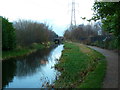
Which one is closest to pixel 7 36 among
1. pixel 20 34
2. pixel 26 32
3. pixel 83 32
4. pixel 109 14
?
pixel 20 34

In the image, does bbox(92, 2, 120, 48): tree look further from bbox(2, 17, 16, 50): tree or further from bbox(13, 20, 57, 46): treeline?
bbox(13, 20, 57, 46): treeline

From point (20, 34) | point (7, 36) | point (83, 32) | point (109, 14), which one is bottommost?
point (7, 36)

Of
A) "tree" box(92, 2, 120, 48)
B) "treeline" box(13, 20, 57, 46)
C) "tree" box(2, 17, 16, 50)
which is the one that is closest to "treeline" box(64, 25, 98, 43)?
"treeline" box(13, 20, 57, 46)

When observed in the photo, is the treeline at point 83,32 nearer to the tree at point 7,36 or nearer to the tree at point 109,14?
the tree at point 7,36

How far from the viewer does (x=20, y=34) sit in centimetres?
3500

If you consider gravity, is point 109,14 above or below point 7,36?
above

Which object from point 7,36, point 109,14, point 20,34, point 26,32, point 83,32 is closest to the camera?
point 109,14

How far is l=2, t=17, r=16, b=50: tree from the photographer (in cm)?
2536

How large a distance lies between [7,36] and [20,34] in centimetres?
912

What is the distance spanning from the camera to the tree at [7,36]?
998 inches

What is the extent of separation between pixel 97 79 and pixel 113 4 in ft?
11.8

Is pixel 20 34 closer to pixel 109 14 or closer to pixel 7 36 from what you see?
pixel 7 36

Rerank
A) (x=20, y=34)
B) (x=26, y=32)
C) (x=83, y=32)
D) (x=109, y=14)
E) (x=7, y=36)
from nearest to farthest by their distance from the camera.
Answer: (x=109, y=14), (x=7, y=36), (x=20, y=34), (x=26, y=32), (x=83, y=32)

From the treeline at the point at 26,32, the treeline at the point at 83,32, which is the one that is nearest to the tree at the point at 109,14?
the treeline at the point at 26,32
